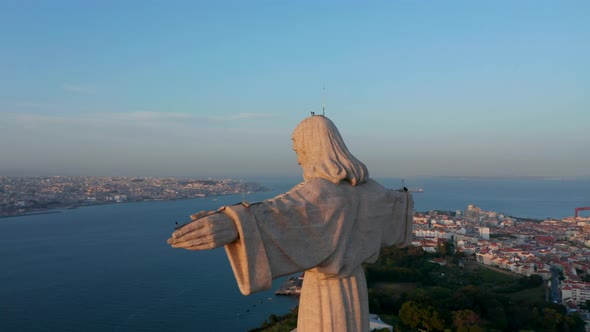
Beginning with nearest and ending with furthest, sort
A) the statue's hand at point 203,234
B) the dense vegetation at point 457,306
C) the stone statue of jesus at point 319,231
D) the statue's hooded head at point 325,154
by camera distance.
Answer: the statue's hand at point 203,234 → the stone statue of jesus at point 319,231 → the statue's hooded head at point 325,154 → the dense vegetation at point 457,306

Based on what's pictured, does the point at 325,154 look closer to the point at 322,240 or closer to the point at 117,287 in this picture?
the point at 322,240

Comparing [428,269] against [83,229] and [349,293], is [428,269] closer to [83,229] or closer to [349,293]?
[349,293]

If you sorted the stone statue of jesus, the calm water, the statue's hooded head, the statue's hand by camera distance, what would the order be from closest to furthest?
the statue's hand → the stone statue of jesus → the statue's hooded head → the calm water

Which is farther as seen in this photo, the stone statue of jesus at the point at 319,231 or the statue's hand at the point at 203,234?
the stone statue of jesus at the point at 319,231

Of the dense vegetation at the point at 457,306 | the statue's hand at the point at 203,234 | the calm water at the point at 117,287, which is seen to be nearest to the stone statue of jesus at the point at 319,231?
the statue's hand at the point at 203,234

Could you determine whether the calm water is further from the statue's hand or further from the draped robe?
the statue's hand

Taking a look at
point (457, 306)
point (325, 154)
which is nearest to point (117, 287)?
point (457, 306)

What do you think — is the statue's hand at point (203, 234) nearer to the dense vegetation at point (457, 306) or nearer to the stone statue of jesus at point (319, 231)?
the stone statue of jesus at point (319, 231)

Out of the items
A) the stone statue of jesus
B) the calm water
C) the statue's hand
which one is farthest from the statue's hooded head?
the calm water
